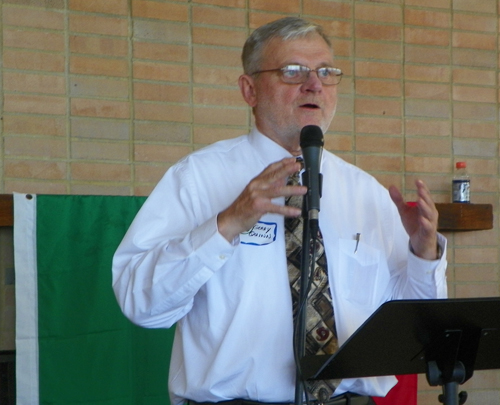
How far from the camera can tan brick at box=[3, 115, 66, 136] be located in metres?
3.24

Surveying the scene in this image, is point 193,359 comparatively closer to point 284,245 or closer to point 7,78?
point 284,245

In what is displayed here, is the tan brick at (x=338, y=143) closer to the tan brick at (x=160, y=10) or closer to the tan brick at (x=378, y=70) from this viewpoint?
the tan brick at (x=378, y=70)

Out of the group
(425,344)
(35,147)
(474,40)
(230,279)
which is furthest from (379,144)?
(425,344)

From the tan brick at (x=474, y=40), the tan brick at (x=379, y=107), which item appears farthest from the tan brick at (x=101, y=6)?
the tan brick at (x=474, y=40)

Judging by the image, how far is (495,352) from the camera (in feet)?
5.60

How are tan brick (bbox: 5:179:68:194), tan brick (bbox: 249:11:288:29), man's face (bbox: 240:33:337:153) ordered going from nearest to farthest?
man's face (bbox: 240:33:337:153), tan brick (bbox: 5:179:68:194), tan brick (bbox: 249:11:288:29)

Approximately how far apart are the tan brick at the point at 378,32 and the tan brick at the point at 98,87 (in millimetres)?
1316

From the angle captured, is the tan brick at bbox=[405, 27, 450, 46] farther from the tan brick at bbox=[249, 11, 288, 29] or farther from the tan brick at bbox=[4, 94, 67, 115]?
the tan brick at bbox=[4, 94, 67, 115]

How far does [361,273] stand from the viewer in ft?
6.61

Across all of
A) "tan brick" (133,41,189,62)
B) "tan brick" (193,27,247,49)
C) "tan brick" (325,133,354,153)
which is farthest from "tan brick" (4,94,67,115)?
"tan brick" (325,133,354,153)

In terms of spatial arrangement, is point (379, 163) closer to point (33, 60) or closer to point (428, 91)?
point (428, 91)

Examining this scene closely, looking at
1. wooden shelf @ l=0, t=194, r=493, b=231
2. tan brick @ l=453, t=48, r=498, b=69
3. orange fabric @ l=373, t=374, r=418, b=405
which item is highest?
tan brick @ l=453, t=48, r=498, b=69

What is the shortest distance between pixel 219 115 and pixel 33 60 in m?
0.92

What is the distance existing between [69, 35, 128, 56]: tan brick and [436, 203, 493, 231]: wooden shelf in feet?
5.89
